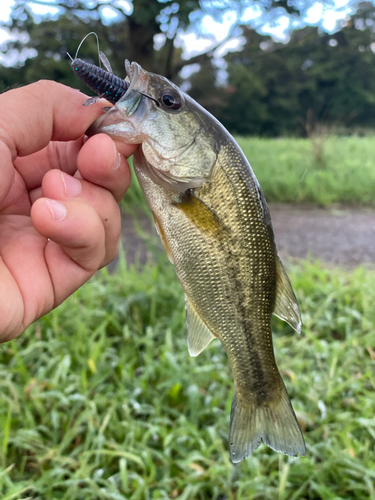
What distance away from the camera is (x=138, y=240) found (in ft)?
17.0

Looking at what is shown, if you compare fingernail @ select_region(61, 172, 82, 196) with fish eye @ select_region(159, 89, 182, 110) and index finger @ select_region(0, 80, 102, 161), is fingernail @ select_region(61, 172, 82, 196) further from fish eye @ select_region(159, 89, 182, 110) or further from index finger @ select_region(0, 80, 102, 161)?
fish eye @ select_region(159, 89, 182, 110)

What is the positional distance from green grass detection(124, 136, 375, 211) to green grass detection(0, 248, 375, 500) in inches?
170

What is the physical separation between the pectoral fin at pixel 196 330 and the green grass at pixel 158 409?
3.02 ft

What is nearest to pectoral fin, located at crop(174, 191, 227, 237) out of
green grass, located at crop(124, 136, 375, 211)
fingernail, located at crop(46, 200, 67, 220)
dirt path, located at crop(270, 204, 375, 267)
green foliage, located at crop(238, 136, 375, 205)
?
fingernail, located at crop(46, 200, 67, 220)

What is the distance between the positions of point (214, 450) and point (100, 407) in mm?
677

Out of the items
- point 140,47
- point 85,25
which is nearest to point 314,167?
point 140,47

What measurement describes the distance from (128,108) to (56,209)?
32 cm


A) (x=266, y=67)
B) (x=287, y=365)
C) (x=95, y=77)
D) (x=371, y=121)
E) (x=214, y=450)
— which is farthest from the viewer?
(x=371, y=121)

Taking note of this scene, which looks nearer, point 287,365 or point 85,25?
point 287,365

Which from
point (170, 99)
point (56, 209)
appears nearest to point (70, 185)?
point (56, 209)

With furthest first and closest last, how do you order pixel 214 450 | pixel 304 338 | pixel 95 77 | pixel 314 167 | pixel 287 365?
pixel 314 167 < pixel 304 338 < pixel 287 365 < pixel 214 450 < pixel 95 77

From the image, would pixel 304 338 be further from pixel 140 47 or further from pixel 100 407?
pixel 140 47

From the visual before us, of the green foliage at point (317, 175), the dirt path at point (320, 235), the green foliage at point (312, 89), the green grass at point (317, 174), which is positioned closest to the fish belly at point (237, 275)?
the dirt path at point (320, 235)

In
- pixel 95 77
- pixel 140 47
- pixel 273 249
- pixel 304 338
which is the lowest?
pixel 304 338
